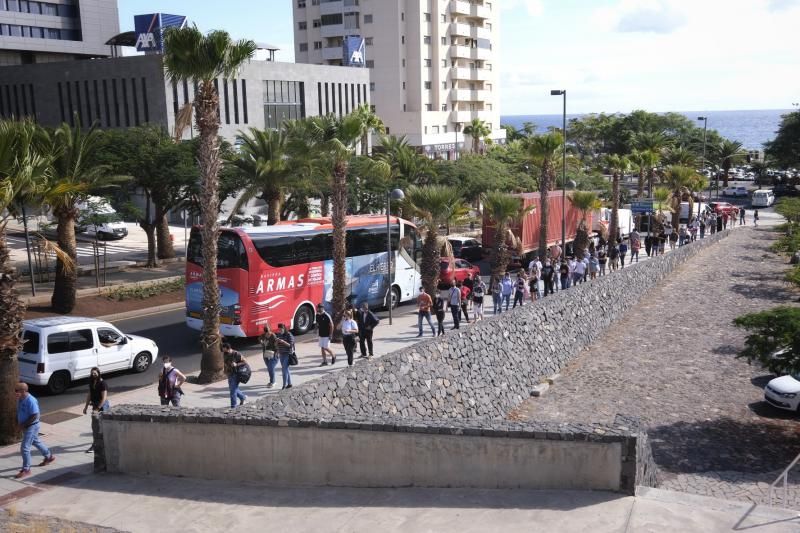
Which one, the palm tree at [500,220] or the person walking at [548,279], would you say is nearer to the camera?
the person walking at [548,279]

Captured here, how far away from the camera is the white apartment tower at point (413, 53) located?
83.8 m

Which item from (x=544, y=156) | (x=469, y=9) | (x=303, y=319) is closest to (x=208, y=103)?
(x=303, y=319)

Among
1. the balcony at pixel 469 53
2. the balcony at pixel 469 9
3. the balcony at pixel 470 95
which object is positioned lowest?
the balcony at pixel 470 95

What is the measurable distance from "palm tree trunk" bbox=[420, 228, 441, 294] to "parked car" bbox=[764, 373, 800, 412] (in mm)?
10908

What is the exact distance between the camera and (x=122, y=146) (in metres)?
33.0

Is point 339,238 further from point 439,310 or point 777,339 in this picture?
point 777,339

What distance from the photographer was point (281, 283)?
2198cm

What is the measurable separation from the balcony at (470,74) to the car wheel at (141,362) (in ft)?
247

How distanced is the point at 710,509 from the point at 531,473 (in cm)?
215

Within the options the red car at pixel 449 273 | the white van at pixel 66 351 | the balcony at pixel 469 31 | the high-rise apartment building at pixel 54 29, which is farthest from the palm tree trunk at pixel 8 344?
the balcony at pixel 469 31

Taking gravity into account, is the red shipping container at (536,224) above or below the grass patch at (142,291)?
above

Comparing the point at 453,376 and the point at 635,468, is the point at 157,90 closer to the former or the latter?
the point at 453,376

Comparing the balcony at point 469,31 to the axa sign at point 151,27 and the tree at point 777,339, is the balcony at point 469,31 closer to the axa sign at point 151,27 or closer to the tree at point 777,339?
the axa sign at point 151,27

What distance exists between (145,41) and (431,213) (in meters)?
43.7
